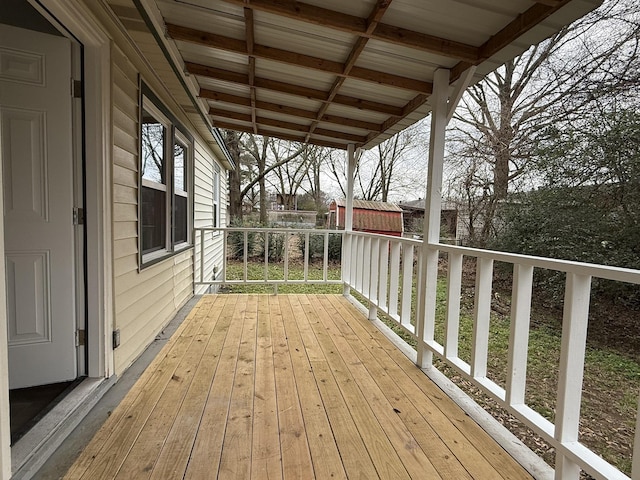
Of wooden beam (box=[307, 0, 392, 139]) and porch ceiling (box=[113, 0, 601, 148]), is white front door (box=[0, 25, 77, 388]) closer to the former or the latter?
porch ceiling (box=[113, 0, 601, 148])

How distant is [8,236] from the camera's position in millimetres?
1893

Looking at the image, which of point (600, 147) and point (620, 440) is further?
point (600, 147)

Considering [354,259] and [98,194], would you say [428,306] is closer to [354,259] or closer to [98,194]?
[354,259]

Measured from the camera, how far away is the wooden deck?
4.97 ft

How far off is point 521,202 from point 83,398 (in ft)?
22.8

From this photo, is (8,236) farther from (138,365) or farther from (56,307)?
(138,365)

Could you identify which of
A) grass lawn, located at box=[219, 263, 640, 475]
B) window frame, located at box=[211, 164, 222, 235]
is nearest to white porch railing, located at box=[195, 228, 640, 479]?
grass lawn, located at box=[219, 263, 640, 475]

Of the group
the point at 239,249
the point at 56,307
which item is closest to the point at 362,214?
the point at 239,249

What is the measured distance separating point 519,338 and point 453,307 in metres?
0.65

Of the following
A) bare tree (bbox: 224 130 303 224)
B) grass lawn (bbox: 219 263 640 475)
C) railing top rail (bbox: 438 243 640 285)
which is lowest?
grass lawn (bbox: 219 263 640 475)

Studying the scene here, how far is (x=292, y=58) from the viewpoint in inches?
107

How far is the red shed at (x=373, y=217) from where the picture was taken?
12023 millimetres

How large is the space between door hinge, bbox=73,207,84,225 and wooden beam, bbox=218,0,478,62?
1.50m

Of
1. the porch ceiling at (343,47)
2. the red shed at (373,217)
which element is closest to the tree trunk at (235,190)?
the red shed at (373,217)
